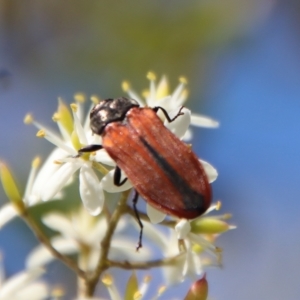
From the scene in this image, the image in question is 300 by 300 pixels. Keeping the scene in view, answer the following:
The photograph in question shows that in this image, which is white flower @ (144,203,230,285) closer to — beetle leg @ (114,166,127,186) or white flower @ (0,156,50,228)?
beetle leg @ (114,166,127,186)

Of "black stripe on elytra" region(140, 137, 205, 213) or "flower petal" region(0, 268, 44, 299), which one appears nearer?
"black stripe on elytra" region(140, 137, 205, 213)

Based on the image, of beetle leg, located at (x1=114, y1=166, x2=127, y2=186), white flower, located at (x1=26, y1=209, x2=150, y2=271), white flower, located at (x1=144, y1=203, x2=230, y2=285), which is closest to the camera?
beetle leg, located at (x1=114, y1=166, x2=127, y2=186)

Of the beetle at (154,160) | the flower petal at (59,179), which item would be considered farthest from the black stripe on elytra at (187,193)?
the flower petal at (59,179)

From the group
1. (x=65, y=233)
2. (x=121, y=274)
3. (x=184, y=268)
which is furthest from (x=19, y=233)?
(x=184, y=268)

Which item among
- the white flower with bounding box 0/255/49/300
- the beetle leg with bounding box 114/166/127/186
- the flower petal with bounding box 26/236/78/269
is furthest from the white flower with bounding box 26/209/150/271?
the beetle leg with bounding box 114/166/127/186

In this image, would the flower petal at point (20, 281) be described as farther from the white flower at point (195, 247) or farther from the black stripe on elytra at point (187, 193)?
the black stripe on elytra at point (187, 193)

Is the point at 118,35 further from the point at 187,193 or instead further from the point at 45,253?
the point at 187,193
